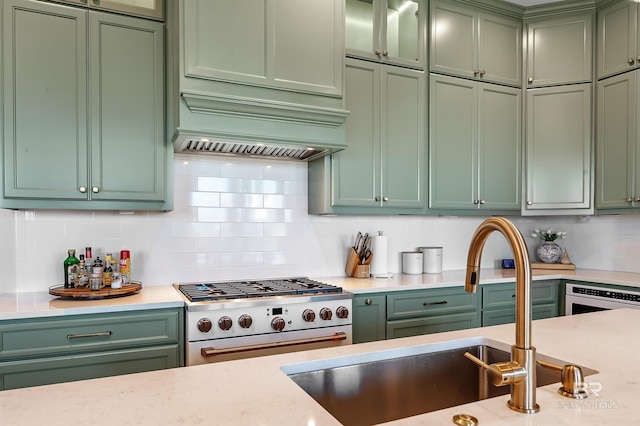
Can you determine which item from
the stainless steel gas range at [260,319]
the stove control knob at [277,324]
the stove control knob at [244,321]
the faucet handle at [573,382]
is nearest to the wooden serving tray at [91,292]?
the stainless steel gas range at [260,319]

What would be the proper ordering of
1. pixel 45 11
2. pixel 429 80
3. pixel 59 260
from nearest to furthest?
pixel 45 11 < pixel 59 260 < pixel 429 80

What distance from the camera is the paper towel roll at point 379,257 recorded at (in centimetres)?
321

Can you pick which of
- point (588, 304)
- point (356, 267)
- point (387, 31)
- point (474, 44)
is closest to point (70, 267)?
point (356, 267)

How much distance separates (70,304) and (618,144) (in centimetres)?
374

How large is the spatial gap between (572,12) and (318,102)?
93.1 inches

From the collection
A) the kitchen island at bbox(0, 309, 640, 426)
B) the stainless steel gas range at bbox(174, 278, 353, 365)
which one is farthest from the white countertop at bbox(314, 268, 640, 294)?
the kitchen island at bbox(0, 309, 640, 426)

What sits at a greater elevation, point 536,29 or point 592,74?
point 536,29

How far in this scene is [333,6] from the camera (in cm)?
273

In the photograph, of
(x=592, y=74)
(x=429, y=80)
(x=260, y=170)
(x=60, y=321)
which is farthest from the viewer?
(x=592, y=74)

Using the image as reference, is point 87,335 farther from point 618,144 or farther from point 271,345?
point 618,144

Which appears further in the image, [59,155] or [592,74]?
[592,74]

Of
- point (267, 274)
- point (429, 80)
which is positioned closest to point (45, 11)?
point (267, 274)

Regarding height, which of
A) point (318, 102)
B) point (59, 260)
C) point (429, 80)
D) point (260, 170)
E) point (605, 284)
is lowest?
point (605, 284)

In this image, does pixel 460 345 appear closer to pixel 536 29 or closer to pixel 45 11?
pixel 45 11
